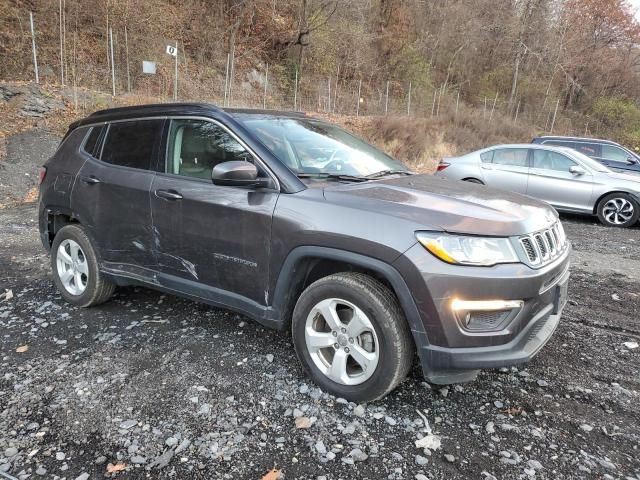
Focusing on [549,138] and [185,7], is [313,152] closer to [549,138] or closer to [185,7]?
[549,138]

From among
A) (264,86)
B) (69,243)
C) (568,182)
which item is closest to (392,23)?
(264,86)

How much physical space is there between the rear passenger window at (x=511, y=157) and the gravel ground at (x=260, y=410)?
6.27 meters

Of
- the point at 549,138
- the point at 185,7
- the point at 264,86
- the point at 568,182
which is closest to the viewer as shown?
the point at 568,182

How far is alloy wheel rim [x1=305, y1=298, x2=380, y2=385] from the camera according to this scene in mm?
2756

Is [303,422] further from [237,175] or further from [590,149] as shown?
[590,149]

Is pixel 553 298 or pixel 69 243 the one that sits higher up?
pixel 553 298

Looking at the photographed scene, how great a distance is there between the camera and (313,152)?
11.5ft

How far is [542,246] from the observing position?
278 cm

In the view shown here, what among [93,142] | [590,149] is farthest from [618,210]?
[93,142]

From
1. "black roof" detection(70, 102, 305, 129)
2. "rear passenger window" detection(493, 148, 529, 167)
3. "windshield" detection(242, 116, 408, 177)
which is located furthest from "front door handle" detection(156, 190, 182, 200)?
"rear passenger window" detection(493, 148, 529, 167)

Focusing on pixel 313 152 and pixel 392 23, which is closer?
pixel 313 152

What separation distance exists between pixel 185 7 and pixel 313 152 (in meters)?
22.3

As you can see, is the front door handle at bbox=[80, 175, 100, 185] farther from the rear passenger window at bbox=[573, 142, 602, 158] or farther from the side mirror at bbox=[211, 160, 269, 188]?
the rear passenger window at bbox=[573, 142, 602, 158]

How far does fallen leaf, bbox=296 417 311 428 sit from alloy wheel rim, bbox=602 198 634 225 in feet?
27.5
